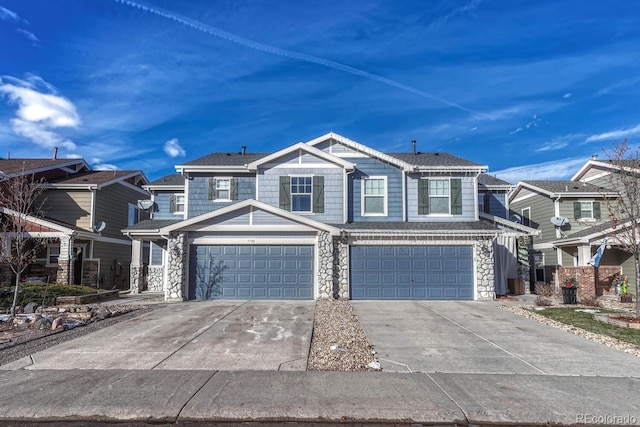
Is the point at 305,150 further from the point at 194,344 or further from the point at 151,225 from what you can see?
the point at 194,344

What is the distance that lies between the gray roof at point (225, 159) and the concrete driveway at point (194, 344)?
8.00 meters

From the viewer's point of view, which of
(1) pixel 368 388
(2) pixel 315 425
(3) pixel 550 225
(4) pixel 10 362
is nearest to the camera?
(2) pixel 315 425

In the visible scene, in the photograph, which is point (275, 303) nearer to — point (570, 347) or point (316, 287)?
point (316, 287)

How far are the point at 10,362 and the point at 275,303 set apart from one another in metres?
8.14

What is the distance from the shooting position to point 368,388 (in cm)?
565

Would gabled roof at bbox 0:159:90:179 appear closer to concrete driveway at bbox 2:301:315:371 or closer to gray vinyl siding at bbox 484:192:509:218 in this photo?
concrete driveway at bbox 2:301:315:371

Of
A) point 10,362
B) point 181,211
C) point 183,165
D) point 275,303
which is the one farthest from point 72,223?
point 10,362

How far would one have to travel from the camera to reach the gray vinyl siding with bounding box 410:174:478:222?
16922mm

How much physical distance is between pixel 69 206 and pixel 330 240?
14.6 metres

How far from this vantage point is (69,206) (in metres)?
21.0

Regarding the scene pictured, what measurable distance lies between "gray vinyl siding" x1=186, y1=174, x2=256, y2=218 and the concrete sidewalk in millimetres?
11694

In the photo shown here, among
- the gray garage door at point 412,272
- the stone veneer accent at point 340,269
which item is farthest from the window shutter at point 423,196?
the stone veneer accent at point 340,269

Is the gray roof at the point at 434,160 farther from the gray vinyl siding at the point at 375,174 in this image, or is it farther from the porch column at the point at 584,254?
the porch column at the point at 584,254

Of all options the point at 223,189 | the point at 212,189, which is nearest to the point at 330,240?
the point at 223,189
